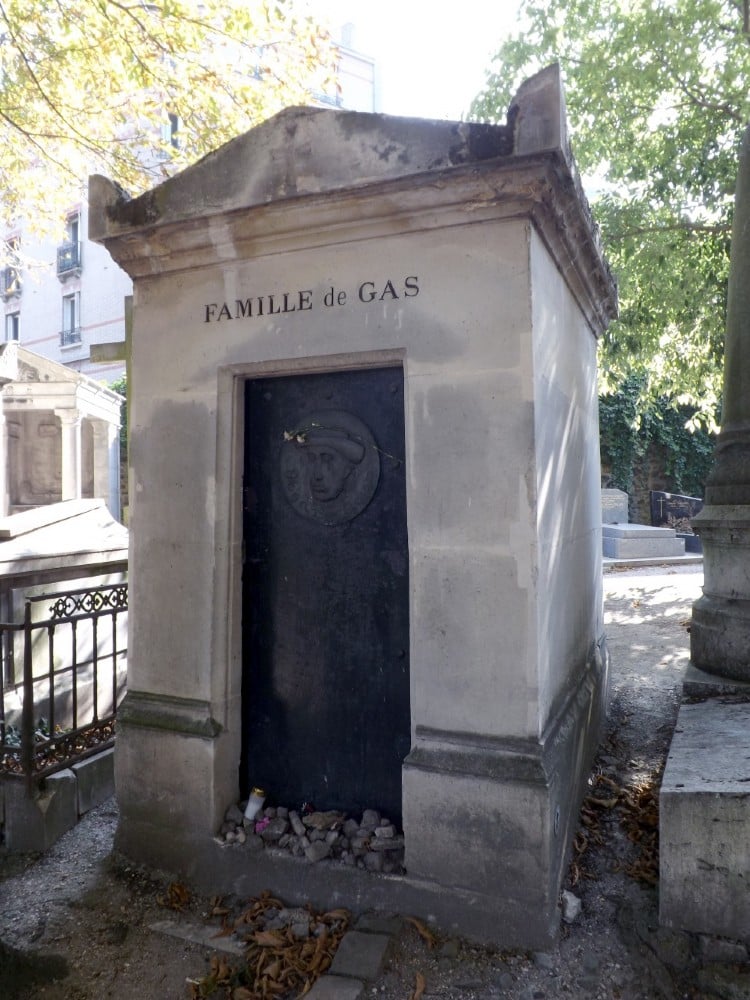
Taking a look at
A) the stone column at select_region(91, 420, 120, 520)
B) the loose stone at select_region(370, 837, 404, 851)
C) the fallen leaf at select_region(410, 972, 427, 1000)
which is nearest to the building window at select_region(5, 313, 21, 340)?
the stone column at select_region(91, 420, 120, 520)

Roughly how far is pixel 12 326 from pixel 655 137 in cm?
3575

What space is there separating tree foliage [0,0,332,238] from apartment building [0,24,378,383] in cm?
2449

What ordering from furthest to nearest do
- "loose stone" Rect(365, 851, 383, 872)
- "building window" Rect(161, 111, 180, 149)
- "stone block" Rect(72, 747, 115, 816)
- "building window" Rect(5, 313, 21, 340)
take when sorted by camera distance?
"building window" Rect(5, 313, 21, 340), "building window" Rect(161, 111, 180, 149), "stone block" Rect(72, 747, 115, 816), "loose stone" Rect(365, 851, 383, 872)

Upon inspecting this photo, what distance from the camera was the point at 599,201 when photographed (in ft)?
30.8

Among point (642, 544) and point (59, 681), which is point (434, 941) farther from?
point (642, 544)

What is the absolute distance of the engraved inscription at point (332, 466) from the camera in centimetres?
312

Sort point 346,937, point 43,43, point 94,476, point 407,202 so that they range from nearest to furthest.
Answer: point 346,937, point 407,202, point 43,43, point 94,476

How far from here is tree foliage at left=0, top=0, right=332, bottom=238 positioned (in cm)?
653

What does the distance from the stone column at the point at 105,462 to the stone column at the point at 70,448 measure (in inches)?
106

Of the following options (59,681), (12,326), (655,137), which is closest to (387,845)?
(59,681)

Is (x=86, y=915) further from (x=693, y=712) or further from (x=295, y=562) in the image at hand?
(x=693, y=712)

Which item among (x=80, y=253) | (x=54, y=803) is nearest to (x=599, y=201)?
(x=54, y=803)

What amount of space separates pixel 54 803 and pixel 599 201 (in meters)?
9.33

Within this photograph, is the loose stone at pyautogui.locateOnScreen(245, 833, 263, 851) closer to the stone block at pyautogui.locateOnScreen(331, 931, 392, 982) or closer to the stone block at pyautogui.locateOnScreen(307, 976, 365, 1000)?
the stone block at pyautogui.locateOnScreen(331, 931, 392, 982)
